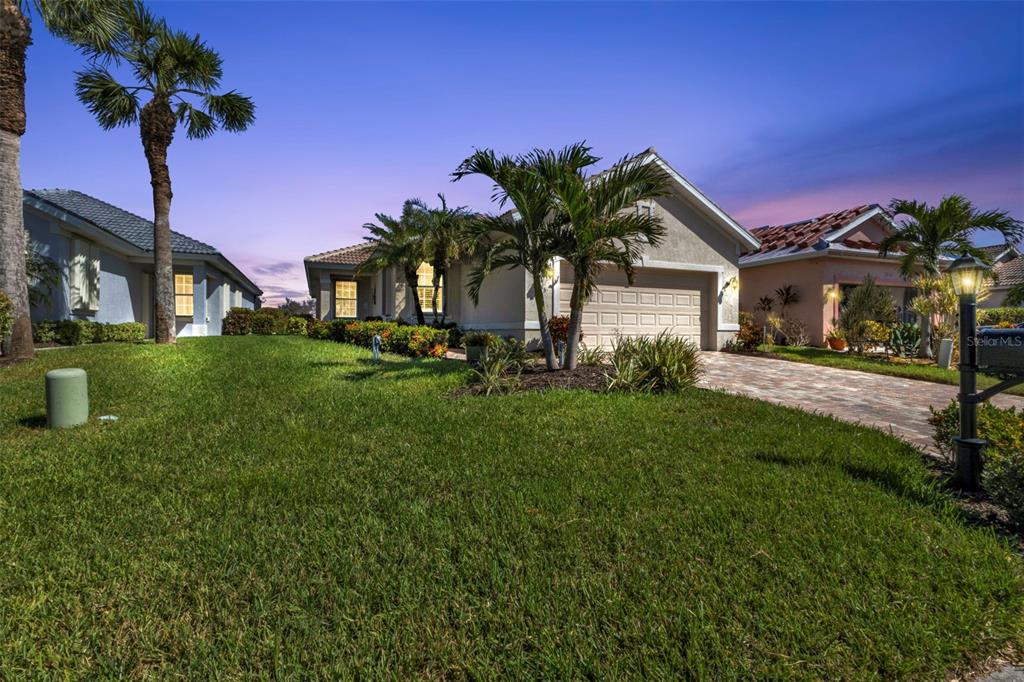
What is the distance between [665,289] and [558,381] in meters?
8.42

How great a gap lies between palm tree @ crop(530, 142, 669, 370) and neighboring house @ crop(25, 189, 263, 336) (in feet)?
49.2

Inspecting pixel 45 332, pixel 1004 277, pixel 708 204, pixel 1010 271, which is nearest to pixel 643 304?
pixel 708 204

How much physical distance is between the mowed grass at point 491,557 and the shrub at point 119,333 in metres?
12.5

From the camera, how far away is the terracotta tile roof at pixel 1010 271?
26.2 meters

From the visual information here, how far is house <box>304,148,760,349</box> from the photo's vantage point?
44.9 feet

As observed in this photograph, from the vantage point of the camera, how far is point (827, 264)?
17.5 meters

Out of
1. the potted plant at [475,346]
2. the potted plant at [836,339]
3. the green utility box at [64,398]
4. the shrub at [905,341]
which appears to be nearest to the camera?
the green utility box at [64,398]

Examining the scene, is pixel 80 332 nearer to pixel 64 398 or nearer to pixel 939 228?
pixel 64 398

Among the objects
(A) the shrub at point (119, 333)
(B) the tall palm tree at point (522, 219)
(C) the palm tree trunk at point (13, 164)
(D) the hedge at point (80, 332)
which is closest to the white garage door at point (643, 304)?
(B) the tall palm tree at point (522, 219)

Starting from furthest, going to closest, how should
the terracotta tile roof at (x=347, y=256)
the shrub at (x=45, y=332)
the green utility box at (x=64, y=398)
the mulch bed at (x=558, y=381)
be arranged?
the terracotta tile roof at (x=347, y=256), the shrub at (x=45, y=332), the mulch bed at (x=558, y=381), the green utility box at (x=64, y=398)

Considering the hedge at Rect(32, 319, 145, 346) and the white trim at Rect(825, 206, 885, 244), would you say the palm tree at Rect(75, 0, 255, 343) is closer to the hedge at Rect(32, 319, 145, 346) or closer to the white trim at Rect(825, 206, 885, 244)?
the hedge at Rect(32, 319, 145, 346)

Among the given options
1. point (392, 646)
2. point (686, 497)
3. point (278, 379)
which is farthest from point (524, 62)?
point (392, 646)

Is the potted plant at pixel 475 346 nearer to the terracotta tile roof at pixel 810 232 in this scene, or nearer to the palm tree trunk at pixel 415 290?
the palm tree trunk at pixel 415 290

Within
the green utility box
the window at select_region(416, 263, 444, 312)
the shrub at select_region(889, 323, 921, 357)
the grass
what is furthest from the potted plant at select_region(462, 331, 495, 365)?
the shrub at select_region(889, 323, 921, 357)
